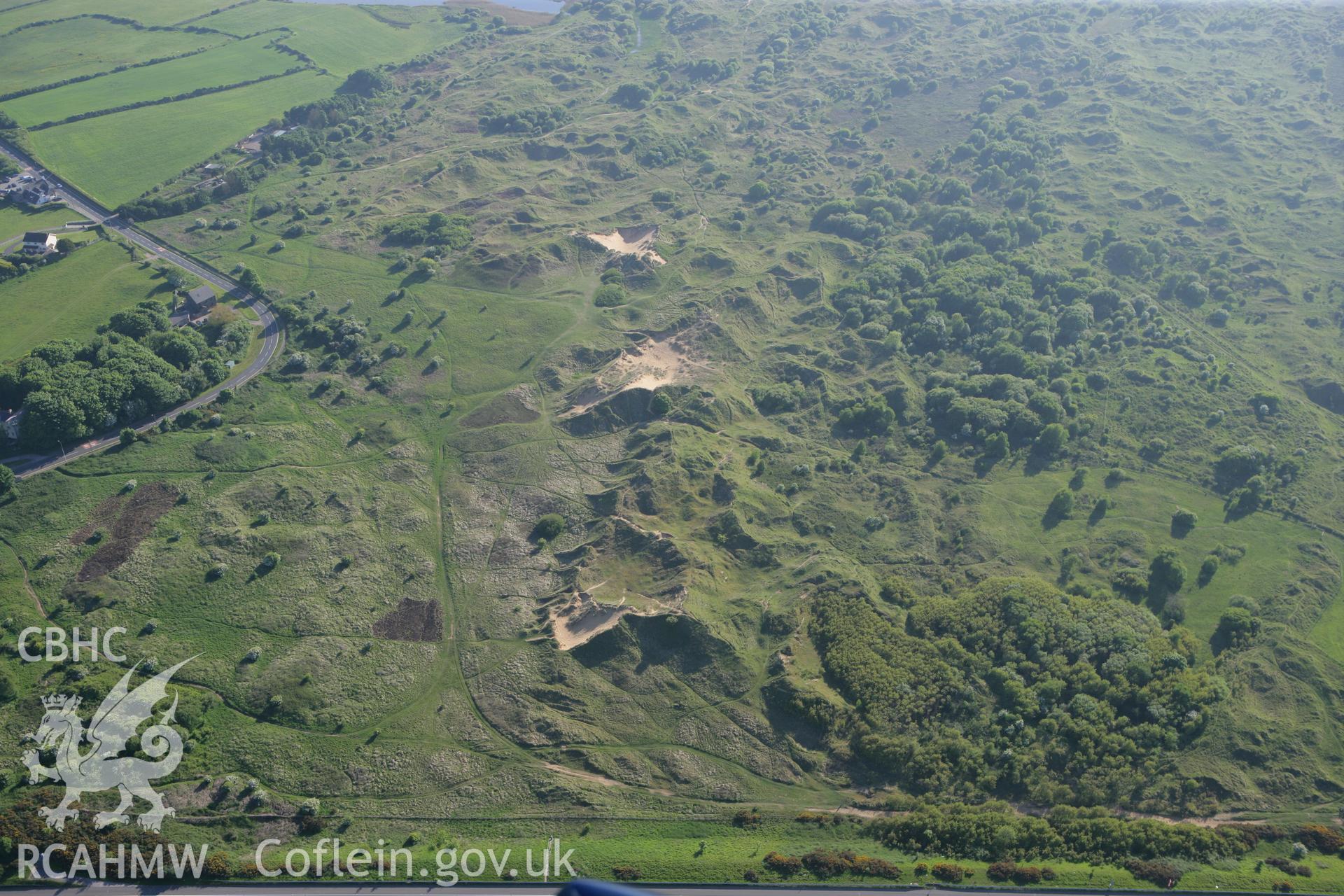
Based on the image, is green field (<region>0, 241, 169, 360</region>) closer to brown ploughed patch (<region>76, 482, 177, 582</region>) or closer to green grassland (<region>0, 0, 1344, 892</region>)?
green grassland (<region>0, 0, 1344, 892</region>)

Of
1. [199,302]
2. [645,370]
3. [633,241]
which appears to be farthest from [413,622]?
[633,241]

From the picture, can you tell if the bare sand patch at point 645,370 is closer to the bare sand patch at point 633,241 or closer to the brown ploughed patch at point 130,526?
the bare sand patch at point 633,241

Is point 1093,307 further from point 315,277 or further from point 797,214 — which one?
point 315,277

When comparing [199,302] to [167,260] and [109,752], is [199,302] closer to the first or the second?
[167,260]

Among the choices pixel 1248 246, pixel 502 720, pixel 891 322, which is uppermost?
pixel 1248 246

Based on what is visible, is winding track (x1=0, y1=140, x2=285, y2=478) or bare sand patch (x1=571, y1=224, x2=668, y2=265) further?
Result: bare sand patch (x1=571, y1=224, x2=668, y2=265)

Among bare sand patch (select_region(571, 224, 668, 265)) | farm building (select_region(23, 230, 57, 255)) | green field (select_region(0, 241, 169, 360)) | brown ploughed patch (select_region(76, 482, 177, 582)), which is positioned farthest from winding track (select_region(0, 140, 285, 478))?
bare sand patch (select_region(571, 224, 668, 265))

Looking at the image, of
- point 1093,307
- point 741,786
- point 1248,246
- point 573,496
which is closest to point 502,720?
point 741,786
